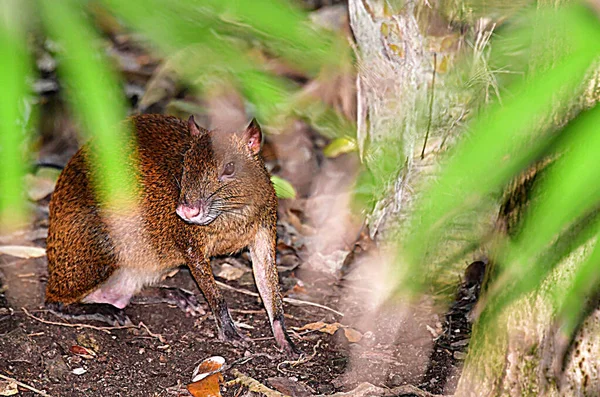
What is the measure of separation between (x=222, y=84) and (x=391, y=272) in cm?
337

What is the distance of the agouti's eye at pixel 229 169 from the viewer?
386cm

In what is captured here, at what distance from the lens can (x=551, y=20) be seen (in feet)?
3.28

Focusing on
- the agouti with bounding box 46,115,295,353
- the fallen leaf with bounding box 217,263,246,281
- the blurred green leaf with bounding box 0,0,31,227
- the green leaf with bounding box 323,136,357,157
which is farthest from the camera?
the green leaf with bounding box 323,136,357,157

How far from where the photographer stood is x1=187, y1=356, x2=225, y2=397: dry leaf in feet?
12.2

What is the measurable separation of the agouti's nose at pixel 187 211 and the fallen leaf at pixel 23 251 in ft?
5.70

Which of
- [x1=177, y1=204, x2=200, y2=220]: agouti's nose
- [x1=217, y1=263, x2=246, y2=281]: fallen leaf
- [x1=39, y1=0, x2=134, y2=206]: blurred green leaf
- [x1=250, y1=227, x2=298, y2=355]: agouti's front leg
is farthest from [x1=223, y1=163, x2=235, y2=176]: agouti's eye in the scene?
[x1=39, y1=0, x2=134, y2=206]: blurred green leaf

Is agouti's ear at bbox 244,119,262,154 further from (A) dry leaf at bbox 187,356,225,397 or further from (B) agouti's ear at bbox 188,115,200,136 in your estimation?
(A) dry leaf at bbox 187,356,225,397

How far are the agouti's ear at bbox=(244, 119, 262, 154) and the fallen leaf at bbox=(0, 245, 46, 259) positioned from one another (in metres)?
1.79

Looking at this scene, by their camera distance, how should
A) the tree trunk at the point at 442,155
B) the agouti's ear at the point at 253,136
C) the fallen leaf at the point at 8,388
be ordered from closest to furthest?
the tree trunk at the point at 442,155 → the fallen leaf at the point at 8,388 → the agouti's ear at the point at 253,136

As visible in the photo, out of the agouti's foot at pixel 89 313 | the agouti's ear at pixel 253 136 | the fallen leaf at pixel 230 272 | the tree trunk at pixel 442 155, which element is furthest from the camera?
the fallen leaf at pixel 230 272

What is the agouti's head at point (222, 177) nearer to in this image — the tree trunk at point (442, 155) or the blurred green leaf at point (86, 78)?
the tree trunk at point (442, 155)

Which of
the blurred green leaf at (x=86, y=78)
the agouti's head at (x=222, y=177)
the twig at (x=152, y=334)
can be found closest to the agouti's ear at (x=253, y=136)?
the agouti's head at (x=222, y=177)

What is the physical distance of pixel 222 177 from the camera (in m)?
3.84

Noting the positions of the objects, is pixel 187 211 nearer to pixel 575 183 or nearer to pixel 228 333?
pixel 228 333
